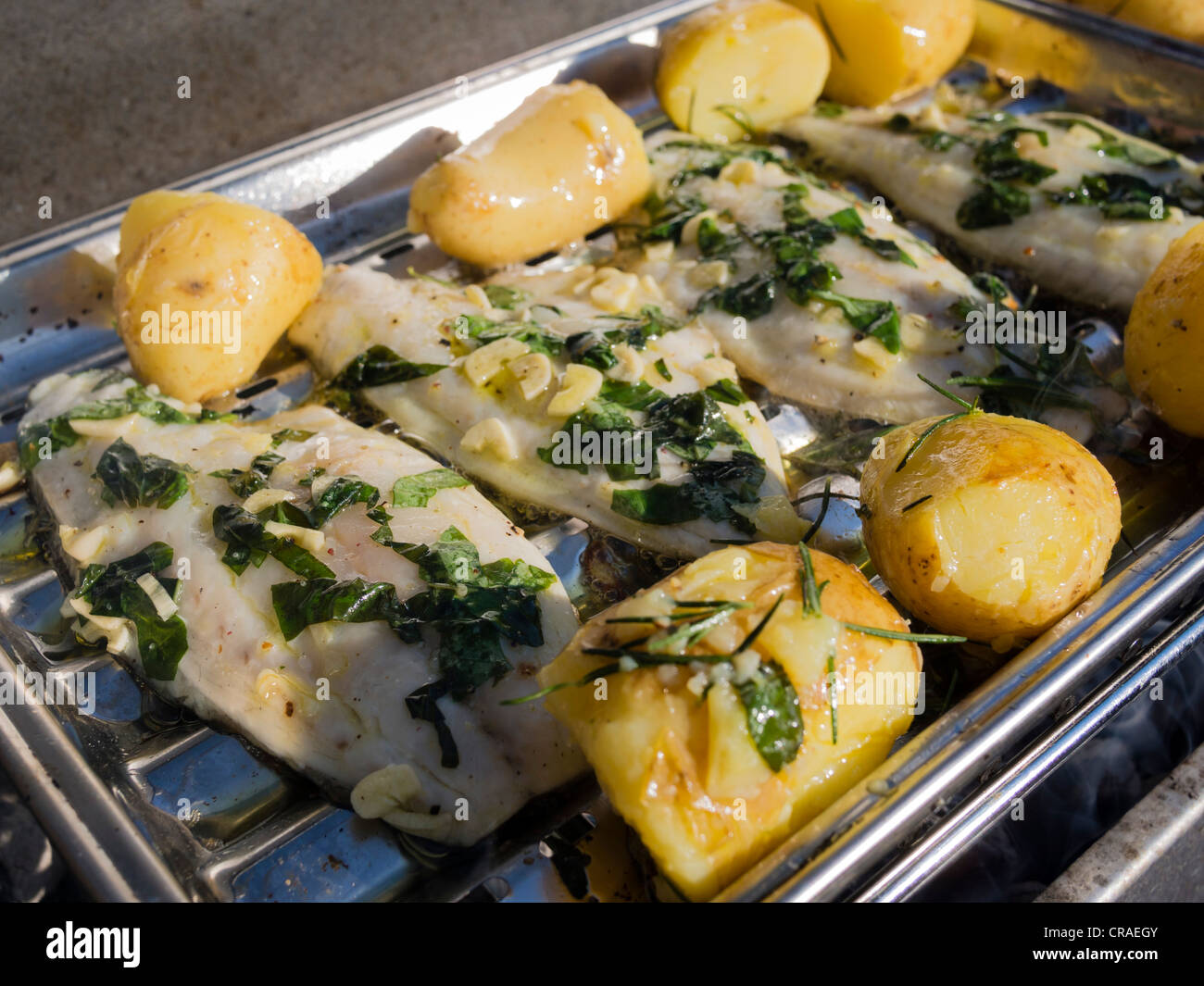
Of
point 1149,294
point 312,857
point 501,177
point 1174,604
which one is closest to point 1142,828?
point 1174,604

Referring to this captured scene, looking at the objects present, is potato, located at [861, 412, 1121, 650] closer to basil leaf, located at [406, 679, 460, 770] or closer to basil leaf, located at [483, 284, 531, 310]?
basil leaf, located at [406, 679, 460, 770]

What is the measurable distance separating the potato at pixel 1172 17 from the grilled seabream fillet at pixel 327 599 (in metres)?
3.92

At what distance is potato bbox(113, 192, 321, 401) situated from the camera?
284 cm

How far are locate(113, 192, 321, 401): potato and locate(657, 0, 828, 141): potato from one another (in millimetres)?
1735

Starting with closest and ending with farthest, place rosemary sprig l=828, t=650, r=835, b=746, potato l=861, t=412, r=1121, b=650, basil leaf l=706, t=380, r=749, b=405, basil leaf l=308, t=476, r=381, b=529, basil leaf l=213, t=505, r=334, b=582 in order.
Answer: rosemary sprig l=828, t=650, r=835, b=746 < potato l=861, t=412, r=1121, b=650 < basil leaf l=213, t=505, r=334, b=582 < basil leaf l=308, t=476, r=381, b=529 < basil leaf l=706, t=380, r=749, b=405

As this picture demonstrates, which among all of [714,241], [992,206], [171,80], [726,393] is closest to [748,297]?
[714,241]

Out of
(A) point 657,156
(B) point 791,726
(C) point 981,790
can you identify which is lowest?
(C) point 981,790

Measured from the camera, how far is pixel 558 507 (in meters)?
2.69

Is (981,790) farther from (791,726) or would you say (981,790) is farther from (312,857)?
(312,857)

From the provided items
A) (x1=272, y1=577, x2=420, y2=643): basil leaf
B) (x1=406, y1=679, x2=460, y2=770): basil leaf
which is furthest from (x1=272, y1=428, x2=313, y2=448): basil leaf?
(x1=406, y1=679, x2=460, y2=770): basil leaf

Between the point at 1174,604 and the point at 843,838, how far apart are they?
1.12 metres

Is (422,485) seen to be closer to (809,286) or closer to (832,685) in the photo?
(832,685)

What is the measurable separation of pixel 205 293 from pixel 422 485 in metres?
0.96

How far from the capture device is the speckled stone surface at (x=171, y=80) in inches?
168
